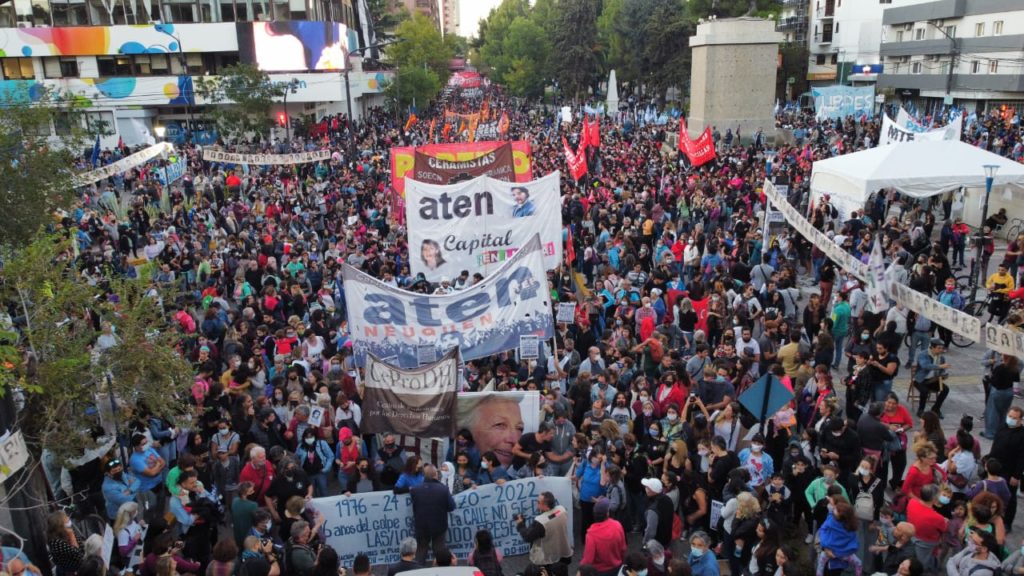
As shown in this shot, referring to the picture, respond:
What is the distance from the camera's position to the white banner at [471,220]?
14.5 m

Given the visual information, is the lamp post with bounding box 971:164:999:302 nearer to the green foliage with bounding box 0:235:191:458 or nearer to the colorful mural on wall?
the green foliage with bounding box 0:235:191:458

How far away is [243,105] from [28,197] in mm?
25856

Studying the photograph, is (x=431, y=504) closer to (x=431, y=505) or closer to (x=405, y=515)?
(x=431, y=505)

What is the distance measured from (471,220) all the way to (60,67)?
171 feet

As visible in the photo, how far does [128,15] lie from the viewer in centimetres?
5469

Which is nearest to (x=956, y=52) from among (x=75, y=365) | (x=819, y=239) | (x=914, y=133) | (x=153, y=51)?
(x=914, y=133)

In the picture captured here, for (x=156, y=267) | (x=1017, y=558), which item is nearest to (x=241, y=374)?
(x=156, y=267)

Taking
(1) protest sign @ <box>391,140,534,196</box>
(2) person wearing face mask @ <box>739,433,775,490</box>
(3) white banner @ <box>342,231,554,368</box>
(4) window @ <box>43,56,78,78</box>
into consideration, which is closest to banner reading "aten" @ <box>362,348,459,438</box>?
(3) white banner @ <box>342,231,554,368</box>

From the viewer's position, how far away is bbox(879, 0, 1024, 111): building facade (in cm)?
4722

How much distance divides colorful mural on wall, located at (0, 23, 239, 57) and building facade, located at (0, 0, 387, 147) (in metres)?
0.07

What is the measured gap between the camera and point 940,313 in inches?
416

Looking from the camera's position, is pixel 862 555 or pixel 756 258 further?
pixel 756 258

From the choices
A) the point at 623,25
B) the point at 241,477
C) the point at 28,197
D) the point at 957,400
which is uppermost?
the point at 623,25

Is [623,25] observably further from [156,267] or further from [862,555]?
[862,555]
